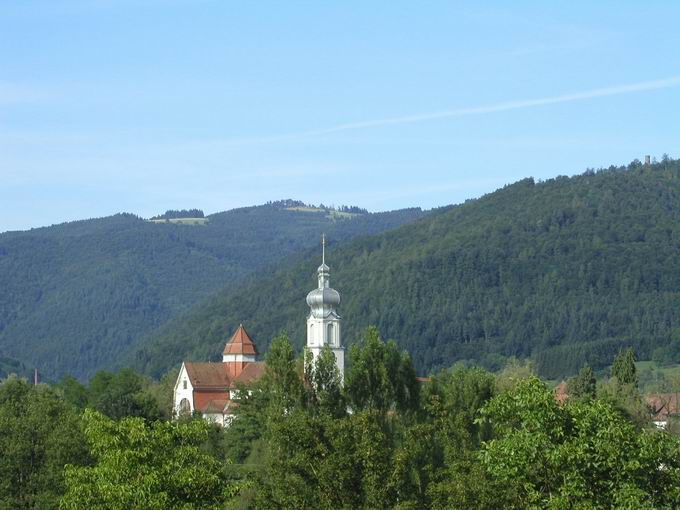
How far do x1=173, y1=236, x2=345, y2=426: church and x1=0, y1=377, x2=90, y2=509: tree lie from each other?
5571 cm

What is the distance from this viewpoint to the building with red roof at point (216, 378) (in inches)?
5290

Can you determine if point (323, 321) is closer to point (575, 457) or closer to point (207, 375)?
point (207, 375)

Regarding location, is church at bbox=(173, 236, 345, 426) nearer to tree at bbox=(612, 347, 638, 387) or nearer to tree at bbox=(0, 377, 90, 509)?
tree at bbox=(612, 347, 638, 387)

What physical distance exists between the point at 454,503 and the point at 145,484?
9816 millimetres

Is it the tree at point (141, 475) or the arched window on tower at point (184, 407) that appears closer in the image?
the tree at point (141, 475)

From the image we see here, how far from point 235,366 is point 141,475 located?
98.7 metres

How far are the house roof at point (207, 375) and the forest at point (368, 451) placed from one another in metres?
57.4

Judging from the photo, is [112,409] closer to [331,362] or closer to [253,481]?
[331,362]

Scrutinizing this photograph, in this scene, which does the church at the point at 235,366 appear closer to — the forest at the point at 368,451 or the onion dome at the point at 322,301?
the onion dome at the point at 322,301

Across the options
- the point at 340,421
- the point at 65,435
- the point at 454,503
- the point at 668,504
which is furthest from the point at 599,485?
the point at 65,435

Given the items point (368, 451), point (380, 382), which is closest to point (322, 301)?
point (380, 382)

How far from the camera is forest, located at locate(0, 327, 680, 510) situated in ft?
123

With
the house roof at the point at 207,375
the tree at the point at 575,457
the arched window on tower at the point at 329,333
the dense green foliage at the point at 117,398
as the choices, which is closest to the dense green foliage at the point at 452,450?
the tree at the point at 575,457

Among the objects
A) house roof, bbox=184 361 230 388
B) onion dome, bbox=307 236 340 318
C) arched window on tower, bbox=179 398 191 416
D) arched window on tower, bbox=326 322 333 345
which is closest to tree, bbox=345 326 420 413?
arched window on tower, bbox=179 398 191 416
